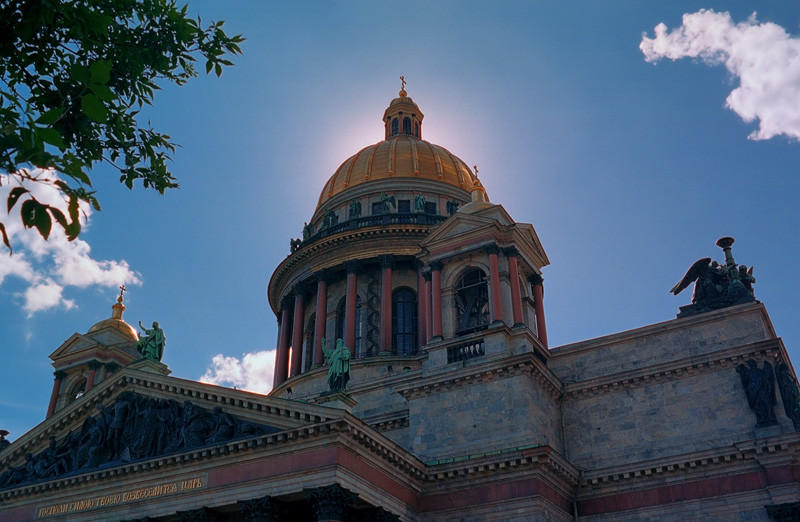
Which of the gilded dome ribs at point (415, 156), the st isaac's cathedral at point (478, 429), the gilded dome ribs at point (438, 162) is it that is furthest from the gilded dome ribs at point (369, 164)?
the st isaac's cathedral at point (478, 429)

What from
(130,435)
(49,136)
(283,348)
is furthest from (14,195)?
(283,348)

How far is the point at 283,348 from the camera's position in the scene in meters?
40.5

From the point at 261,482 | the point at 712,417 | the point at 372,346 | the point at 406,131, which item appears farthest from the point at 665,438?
the point at 406,131

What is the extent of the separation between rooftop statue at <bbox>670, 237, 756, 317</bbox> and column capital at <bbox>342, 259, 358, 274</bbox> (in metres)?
16.7

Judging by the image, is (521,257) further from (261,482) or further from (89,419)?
(89,419)

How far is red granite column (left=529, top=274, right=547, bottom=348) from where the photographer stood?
2977 centimetres

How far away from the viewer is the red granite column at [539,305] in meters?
29.8

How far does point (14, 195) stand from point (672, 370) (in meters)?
22.0

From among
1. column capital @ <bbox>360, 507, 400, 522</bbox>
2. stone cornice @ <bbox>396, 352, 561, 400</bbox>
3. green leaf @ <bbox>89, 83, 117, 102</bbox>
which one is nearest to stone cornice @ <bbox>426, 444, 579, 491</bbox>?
column capital @ <bbox>360, 507, 400, 522</bbox>

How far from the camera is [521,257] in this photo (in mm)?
28672

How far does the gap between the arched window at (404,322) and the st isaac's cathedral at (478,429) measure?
759 cm

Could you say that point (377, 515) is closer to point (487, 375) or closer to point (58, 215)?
point (487, 375)

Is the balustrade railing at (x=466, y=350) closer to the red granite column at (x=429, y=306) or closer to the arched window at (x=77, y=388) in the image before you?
the red granite column at (x=429, y=306)

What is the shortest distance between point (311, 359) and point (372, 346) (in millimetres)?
3499
